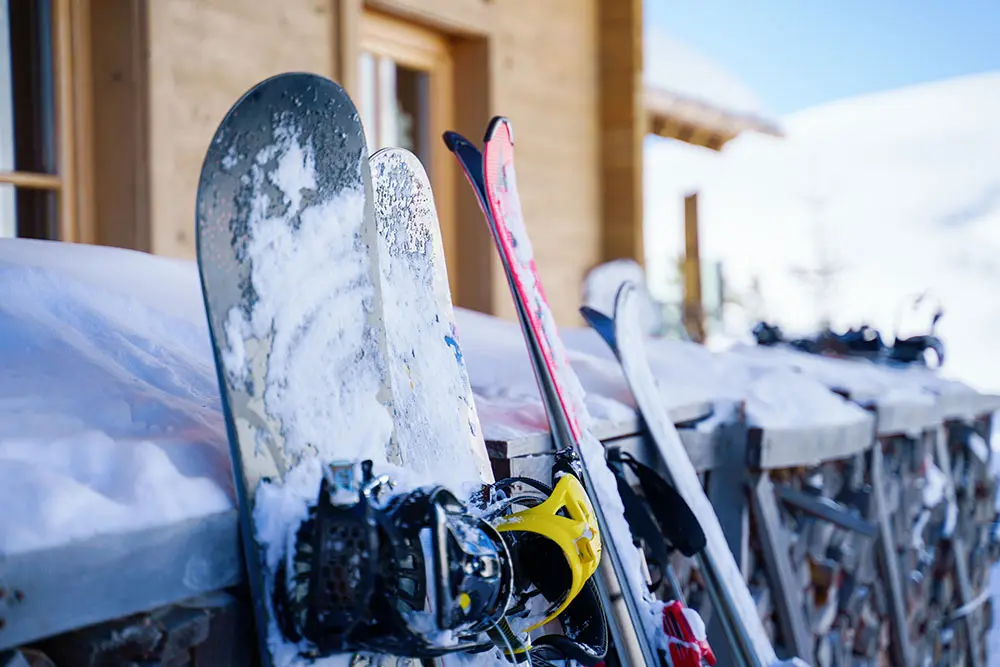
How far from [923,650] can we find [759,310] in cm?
1566

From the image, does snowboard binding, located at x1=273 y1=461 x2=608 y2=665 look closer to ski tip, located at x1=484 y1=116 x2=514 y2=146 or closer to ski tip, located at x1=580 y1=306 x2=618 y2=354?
ski tip, located at x1=484 y1=116 x2=514 y2=146

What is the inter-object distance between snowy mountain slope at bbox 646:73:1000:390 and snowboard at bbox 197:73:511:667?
128 feet

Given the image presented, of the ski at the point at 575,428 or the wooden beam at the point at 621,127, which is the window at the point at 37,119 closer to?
the ski at the point at 575,428

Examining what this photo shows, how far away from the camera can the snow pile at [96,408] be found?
2.95ft

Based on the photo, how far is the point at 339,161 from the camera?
1229 mm

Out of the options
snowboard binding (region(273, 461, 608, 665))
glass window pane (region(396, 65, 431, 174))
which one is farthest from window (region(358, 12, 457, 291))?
snowboard binding (region(273, 461, 608, 665))

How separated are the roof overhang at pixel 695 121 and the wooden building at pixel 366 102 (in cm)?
3

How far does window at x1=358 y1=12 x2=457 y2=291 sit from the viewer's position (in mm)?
4055

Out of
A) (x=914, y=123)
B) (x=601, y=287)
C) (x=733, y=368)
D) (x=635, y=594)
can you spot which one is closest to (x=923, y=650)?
(x=733, y=368)

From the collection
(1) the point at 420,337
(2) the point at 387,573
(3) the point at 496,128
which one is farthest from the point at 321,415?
(3) the point at 496,128

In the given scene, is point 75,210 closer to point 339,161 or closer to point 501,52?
point 339,161

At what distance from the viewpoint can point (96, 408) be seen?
1.07 meters

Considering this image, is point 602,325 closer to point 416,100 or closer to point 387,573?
point 387,573

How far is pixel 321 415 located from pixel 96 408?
0.93ft
